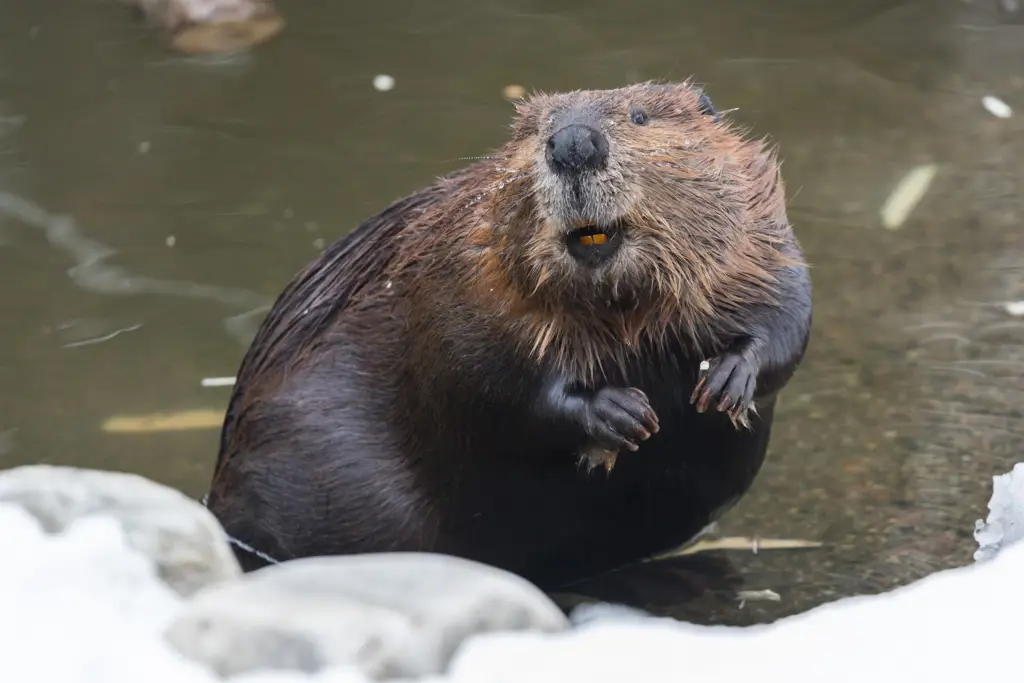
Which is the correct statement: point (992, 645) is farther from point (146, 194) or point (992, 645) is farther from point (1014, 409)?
point (146, 194)

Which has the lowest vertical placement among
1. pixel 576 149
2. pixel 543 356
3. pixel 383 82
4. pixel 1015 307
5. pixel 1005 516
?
pixel 383 82

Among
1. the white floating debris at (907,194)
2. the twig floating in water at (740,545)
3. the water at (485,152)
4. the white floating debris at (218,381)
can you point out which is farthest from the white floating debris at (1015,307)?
the white floating debris at (218,381)

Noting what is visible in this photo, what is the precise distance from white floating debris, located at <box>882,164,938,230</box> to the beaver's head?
1.88m

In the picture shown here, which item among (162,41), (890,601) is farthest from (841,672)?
(162,41)

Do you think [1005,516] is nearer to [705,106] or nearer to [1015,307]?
[705,106]

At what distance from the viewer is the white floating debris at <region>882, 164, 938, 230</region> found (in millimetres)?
4586

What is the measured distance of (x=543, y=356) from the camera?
8.92 feet

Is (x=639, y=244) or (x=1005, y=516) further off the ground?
(x=639, y=244)

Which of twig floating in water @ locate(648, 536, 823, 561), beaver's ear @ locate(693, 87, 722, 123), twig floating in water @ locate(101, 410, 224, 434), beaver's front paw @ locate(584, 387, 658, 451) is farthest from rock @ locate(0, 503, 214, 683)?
twig floating in water @ locate(101, 410, 224, 434)

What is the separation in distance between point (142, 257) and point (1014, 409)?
2.76m

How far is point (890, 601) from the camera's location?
1861 mm

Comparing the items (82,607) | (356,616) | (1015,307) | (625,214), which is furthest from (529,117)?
(1015,307)

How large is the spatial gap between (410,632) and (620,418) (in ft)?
2.59

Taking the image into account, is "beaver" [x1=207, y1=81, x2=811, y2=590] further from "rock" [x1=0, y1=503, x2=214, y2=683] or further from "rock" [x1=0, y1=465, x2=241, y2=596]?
"rock" [x1=0, y1=503, x2=214, y2=683]
